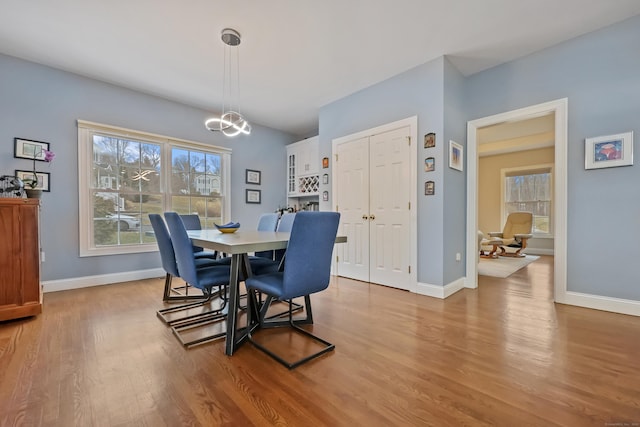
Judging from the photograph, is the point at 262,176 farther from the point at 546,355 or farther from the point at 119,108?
the point at 546,355

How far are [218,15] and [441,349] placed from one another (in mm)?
3286

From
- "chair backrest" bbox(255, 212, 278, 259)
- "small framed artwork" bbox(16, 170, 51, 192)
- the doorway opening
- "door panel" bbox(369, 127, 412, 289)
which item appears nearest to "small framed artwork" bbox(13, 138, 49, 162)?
"small framed artwork" bbox(16, 170, 51, 192)

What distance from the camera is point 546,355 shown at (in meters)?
1.85

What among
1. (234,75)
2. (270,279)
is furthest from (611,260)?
(234,75)

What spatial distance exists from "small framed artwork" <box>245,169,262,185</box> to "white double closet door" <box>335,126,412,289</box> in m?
1.84

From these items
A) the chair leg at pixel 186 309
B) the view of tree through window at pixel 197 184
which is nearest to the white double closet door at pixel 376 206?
the chair leg at pixel 186 309

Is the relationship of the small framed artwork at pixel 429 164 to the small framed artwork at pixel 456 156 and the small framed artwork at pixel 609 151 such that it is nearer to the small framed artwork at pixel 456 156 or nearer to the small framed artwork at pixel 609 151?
the small framed artwork at pixel 456 156

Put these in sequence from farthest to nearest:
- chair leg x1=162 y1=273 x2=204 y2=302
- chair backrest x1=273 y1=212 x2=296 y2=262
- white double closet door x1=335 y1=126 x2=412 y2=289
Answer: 1. white double closet door x1=335 y1=126 x2=412 y2=289
2. chair leg x1=162 y1=273 x2=204 y2=302
3. chair backrest x1=273 y1=212 x2=296 y2=262

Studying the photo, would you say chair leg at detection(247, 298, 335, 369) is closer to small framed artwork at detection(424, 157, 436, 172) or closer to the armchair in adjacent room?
small framed artwork at detection(424, 157, 436, 172)

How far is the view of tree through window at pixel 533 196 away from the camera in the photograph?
6.87 m

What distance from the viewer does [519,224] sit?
648cm

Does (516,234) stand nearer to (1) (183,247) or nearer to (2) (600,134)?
(2) (600,134)

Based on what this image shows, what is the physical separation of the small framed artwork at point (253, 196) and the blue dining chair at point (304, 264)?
136 inches

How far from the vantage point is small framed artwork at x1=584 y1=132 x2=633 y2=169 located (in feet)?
8.50
